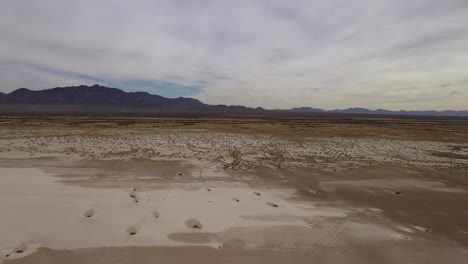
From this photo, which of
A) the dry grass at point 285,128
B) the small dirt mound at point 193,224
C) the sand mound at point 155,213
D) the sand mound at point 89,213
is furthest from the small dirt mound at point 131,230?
the dry grass at point 285,128

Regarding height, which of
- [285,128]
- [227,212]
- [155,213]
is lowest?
[227,212]

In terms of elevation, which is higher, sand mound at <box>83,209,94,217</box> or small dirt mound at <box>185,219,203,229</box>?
sand mound at <box>83,209,94,217</box>

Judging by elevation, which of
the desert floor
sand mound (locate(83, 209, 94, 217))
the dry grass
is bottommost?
the desert floor

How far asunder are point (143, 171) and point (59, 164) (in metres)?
5.26

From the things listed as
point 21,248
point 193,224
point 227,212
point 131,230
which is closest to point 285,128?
point 227,212

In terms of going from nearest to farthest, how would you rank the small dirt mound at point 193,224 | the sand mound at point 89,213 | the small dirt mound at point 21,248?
the small dirt mound at point 21,248 → the small dirt mound at point 193,224 → the sand mound at point 89,213

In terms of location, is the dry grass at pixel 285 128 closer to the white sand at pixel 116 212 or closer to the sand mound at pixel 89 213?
the white sand at pixel 116 212

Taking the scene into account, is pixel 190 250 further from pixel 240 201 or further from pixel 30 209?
pixel 30 209

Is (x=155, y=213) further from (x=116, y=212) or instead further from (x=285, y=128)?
(x=285, y=128)

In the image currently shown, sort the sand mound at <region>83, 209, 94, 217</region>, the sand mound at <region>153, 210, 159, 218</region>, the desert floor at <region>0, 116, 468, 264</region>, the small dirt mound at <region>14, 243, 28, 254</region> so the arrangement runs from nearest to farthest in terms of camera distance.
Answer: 1. the small dirt mound at <region>14, 243, 28, 254</region>
2. the desert floor at <region>0, 116, 468, 264</region>
3. the sand mound at <region>83, 209, 94, 217</region>
4. the sand mound at <region>153, 210, 159, 218</region>

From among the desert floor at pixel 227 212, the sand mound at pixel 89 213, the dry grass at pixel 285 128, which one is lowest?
the desert floor at pixel 227 212

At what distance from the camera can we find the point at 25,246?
4832 mm

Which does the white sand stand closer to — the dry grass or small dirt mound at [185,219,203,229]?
small dirt mound at [185,219,203,229]

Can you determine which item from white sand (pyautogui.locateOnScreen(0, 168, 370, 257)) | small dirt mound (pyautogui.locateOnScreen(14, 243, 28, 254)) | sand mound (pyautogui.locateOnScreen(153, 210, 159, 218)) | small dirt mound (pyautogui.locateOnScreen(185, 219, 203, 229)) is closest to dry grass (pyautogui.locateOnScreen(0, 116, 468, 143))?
white sand (pyautogui.locateOnScreen(0, 168, 370, 257))
